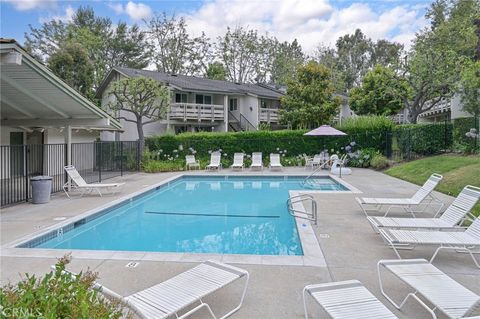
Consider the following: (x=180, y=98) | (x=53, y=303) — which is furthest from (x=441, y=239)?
(x=180, y=98)

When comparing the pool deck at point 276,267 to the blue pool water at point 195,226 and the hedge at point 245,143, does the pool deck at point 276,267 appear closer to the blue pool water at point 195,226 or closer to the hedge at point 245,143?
the blue pool water at point 195,226

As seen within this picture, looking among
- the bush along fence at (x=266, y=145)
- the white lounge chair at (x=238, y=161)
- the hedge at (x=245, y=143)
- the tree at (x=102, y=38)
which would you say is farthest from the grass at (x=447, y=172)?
the tree at (x=102, y=38)

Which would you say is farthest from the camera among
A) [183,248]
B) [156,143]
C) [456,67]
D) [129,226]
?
[156,143]

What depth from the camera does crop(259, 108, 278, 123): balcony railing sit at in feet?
104

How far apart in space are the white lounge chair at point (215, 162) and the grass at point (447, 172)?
9.02m

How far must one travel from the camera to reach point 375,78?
31688 mm

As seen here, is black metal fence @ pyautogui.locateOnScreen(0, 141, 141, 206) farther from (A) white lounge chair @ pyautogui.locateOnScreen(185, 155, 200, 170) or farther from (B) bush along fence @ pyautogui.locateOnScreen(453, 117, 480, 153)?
(B) bush along fence @ pyautogui.locateOnScreen(453, 117, 480, 153)

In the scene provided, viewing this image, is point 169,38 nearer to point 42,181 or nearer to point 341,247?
point 42,181

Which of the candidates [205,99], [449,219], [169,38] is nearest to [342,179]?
[449,219]

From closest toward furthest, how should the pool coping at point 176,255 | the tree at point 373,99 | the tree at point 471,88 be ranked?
the pool coping at point 176,255 < the tree at point 471,88 < the tree at point 373,99

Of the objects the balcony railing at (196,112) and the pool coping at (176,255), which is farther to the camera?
the balcony railing at (196,112)

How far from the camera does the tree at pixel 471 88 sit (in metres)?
15.8

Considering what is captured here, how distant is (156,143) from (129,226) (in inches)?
529

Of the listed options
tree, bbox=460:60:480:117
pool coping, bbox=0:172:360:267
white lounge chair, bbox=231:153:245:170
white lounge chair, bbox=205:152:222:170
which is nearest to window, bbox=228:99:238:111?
white lounge chair, bbox=231:153:245:170
